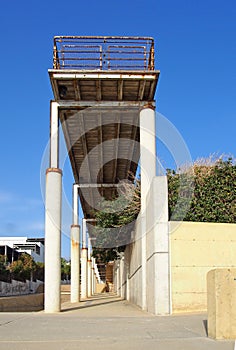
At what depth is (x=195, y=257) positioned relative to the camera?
11453mm

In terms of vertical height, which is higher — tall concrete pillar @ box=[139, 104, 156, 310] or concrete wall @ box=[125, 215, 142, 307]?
tall concrete pillar @ box=[139, 104, 156, 310]

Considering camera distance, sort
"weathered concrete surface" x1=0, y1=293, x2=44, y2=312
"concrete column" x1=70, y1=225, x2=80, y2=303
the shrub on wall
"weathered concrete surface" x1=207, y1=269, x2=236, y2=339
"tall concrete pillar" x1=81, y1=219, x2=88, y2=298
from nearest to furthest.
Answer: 1. "weathered concrete surface" x1=207, y1=269, x2=236, y2=339
2. the shrub on wall
3. "concrete column" x1=70, y1=225, x2=80, y2=303
4. "weathered concrete surface" x1=0, y1=293, x2=44, y2=312
5. "tall concrete pillar" x1=81, y1=219, x2=88, y2=298

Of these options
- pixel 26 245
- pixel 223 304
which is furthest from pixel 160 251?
A: pixel 26 245

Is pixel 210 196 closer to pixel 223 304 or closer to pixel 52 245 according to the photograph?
pixel 52 245

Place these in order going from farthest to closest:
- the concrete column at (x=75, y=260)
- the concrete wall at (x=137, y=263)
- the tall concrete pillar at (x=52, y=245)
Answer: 1. the concrete column at (x=75, y=260)
2. the concrete wall at (x=137, y=263)
3. the tall concrete pillar at (x=52, y=245)

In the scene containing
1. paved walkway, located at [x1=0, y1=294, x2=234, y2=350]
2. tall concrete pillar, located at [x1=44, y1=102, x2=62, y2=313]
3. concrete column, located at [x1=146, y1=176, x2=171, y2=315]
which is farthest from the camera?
tall concrete pillar, located at [x1=44, y1=102, x2=62, y2=313]

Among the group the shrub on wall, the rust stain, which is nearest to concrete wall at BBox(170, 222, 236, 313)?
the shrub on wall

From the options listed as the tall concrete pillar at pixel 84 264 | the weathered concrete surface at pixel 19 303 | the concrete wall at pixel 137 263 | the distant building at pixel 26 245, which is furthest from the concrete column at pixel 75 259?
the distant building at pixel 26 245

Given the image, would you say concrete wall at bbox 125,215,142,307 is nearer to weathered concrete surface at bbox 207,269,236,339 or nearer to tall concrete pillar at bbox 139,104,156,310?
tall concrete pillar at bbox 139,104,156,310

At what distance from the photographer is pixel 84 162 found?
23.6m

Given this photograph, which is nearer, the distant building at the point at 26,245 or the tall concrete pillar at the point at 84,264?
the tall concrete pillar at the point at 84,264

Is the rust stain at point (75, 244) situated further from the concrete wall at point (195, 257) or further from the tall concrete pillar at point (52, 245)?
the concrete wall at point (195, 257)

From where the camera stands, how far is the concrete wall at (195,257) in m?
11.2

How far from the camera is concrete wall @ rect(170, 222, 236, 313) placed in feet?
36.8
